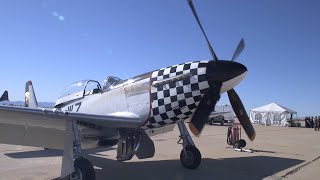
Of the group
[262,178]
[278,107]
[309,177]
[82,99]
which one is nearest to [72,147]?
[82,99]

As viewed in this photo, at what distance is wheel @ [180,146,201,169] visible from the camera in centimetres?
915

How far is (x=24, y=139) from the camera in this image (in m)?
8.23

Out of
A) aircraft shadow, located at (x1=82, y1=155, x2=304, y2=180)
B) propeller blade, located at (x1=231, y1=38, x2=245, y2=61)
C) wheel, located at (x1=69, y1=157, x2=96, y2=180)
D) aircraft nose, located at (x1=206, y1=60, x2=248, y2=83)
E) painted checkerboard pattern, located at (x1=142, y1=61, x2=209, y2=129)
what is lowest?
aircraft shadow, located at (x1=82, y1=155, x2=304, y2=180)

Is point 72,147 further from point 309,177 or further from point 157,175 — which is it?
point 309,177

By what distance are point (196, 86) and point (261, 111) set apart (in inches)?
1761

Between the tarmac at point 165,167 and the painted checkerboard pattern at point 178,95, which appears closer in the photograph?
the painted checkerboard pattern at point 178,95

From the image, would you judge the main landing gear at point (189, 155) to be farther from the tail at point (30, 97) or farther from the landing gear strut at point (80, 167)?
the tail at point (30, 97)

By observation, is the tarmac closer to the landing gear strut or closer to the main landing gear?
the main landing gear

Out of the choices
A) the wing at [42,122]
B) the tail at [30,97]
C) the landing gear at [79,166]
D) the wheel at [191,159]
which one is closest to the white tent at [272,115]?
the tail at [30,97]

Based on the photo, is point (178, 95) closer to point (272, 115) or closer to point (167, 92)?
point (167, 92)

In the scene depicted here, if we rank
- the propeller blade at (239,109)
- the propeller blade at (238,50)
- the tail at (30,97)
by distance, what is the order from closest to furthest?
1. the propeller blade at (239,109)
2. the propeller blade at (238,50)
3. the tail at (30,97)

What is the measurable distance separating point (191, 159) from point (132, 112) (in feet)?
8.24

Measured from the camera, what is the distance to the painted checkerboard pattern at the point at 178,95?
713 centimetres

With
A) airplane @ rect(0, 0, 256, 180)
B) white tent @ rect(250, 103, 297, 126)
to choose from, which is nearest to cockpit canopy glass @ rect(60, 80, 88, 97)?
airplane @ rect(0, 0, 256, 180)
